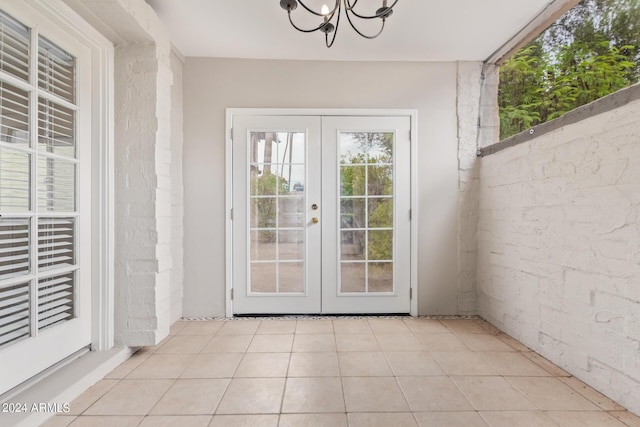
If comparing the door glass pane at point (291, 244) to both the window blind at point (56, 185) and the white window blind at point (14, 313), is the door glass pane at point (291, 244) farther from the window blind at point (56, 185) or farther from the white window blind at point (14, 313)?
the white window blind at point (14, 313)

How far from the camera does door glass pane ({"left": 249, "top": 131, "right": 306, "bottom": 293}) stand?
2.77 meters

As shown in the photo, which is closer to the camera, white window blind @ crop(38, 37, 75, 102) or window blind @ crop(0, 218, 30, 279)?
window blind @ crop(0, 218, 30, 279)

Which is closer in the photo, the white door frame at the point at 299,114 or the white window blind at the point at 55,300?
the white window blind at the point at 55,300

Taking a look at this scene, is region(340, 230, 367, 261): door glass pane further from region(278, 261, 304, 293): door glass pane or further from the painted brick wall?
the painted brick wall

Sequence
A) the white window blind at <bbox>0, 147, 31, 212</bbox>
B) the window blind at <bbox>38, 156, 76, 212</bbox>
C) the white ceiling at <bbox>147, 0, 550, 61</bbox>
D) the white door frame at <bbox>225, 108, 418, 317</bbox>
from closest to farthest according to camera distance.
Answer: the white window blind at <bbox>0, 147, 31, 212</bbox>, the window blind at <bbox>38, 156, 76, 212</bbox>, the white ceiling at <bbox>147, 0, 550, 61</bbox>, the white door frame at <bbox>225, 108, 418, 317</bbox>

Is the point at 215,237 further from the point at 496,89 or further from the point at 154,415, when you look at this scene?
the point at 496,89

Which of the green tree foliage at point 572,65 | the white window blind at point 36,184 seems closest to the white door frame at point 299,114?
the green tree foliage at point 572,65

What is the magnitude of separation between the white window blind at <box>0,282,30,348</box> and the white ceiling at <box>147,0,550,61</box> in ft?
6.20

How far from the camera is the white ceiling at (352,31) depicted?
6.80 ft

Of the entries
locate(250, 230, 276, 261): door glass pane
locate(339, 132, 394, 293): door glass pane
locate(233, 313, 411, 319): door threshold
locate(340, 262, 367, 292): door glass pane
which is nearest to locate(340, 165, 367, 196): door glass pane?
locate(339, 132, 394, 293): door glass pane

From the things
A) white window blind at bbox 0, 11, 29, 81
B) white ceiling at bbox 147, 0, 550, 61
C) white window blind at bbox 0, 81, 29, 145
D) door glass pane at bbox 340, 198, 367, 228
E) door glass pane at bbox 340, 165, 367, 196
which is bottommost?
door glass pane at bbox 340, 198, 367, 228

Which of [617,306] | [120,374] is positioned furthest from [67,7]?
[617,306]

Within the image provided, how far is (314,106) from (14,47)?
1.92m

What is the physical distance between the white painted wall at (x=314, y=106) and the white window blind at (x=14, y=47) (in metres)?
1.24
